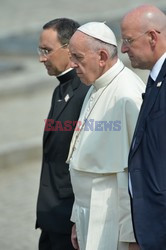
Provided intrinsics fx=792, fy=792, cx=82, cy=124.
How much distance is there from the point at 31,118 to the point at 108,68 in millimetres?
5995

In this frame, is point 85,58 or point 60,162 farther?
point 60,162

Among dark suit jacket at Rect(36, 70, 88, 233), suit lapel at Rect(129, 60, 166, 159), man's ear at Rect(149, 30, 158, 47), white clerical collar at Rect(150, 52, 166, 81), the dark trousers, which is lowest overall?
the dark trousers

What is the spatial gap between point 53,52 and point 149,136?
49.4 inches

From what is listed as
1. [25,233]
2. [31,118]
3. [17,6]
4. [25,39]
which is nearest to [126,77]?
[25,233]

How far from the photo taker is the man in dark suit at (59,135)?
14.8 feet

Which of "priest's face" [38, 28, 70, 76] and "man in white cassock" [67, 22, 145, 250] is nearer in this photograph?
"man in white cassock" [67, 22, 145, 250]

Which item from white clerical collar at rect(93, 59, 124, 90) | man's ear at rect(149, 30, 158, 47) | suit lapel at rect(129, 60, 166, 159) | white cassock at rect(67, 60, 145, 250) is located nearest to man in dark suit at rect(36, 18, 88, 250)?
white cassock at rect(67, 60, 145, 250)

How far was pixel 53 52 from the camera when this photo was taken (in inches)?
177

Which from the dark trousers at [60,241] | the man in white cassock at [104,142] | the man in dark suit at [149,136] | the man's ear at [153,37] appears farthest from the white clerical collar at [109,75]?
the dark trousers at [60,241]

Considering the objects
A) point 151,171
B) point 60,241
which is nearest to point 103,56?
point 151,171

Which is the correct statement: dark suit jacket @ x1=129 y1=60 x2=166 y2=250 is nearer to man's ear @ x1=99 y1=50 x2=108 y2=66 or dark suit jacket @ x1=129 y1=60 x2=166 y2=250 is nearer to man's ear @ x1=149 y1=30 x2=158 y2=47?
man's ear @ x1=149 y1=30 x2=158 y2=47

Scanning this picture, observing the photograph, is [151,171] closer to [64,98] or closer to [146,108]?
[146,108]

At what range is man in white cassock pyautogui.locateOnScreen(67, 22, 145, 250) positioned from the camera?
12.7 feet

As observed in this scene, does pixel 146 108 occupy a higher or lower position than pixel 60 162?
higher
